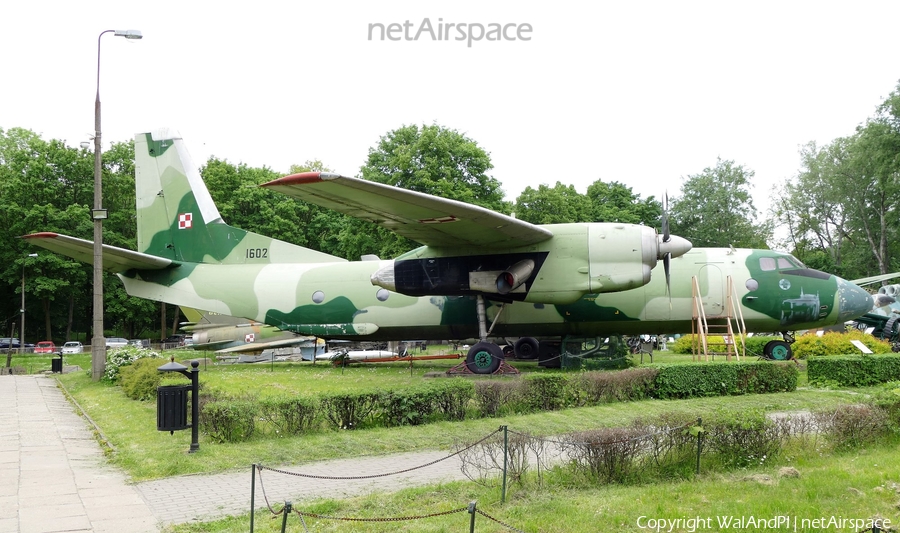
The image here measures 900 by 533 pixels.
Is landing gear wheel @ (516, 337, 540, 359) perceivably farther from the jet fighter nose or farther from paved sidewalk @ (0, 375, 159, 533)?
paved sidewalk @ (0, 375, 159, 533)

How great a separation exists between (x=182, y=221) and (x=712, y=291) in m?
18.1

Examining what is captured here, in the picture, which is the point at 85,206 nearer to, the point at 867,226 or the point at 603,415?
the point at 603,415

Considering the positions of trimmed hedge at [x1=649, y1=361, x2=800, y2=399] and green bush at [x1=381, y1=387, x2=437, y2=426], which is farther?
trimmed hedge at [x1=649, y1=361, x2=800, y2=399]

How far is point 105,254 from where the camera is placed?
70.7 ft

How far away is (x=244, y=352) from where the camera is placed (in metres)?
26.9

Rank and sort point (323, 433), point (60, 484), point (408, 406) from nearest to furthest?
point (60, 484) < point (323, 433) < point (408, 406)

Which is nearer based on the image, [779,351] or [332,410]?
[332,410]

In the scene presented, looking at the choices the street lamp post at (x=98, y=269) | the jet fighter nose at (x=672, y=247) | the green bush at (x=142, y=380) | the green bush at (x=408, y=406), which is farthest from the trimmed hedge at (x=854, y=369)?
the street lamp post at (x=98, y=269)

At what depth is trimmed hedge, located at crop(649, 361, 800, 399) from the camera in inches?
563

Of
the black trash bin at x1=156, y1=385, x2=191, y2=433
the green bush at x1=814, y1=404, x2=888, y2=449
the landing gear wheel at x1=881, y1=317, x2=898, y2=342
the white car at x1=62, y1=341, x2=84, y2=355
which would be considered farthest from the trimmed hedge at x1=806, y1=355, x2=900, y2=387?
the white car at x1=62, y1=341, x2=84, y2=355

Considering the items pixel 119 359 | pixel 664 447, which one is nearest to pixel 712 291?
pixel 664 447

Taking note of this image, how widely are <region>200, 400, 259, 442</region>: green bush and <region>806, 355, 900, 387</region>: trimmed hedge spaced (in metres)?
13.1

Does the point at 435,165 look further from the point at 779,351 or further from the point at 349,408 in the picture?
the point at 349,408

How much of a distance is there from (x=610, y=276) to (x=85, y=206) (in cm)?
4657
